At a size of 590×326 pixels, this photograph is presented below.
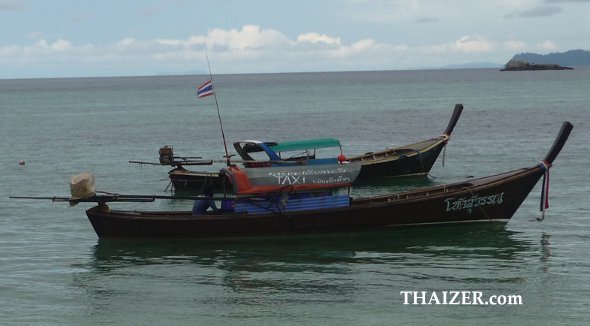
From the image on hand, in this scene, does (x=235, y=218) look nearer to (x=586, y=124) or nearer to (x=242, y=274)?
(x=242, y=274)

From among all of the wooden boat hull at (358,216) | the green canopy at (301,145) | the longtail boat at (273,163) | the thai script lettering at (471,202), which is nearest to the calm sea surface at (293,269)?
the wooden boat hull at (358,216)

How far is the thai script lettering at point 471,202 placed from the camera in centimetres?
2736

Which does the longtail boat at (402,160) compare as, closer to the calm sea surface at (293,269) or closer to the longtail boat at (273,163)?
the calm sea surface at (293,269)

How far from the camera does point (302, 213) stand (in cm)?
2648

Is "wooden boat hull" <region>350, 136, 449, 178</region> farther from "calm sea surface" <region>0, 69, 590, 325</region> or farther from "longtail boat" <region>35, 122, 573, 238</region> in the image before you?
"longtail boat" <region>35, 122, 573, 238</region>

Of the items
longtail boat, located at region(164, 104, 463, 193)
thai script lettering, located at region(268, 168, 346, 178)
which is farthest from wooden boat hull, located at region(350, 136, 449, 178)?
thai script lettering, located at region(268, 168, 346, 178)

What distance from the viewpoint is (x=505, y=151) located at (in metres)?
52.7

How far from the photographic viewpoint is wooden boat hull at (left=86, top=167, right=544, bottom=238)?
86.8 feet

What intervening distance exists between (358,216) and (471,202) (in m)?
4.07

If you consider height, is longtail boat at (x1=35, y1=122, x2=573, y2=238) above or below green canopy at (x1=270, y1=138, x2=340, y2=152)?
below

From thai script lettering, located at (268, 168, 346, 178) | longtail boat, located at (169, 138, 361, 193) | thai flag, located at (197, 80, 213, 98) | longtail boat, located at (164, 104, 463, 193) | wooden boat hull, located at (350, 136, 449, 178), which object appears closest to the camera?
thai script lettering, located at (268, 168, 346, 178)

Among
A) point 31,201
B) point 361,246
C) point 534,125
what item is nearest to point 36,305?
point 361,246

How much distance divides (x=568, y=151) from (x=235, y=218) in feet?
100

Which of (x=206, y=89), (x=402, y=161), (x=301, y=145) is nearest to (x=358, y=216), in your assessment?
(x=206, y=89)
